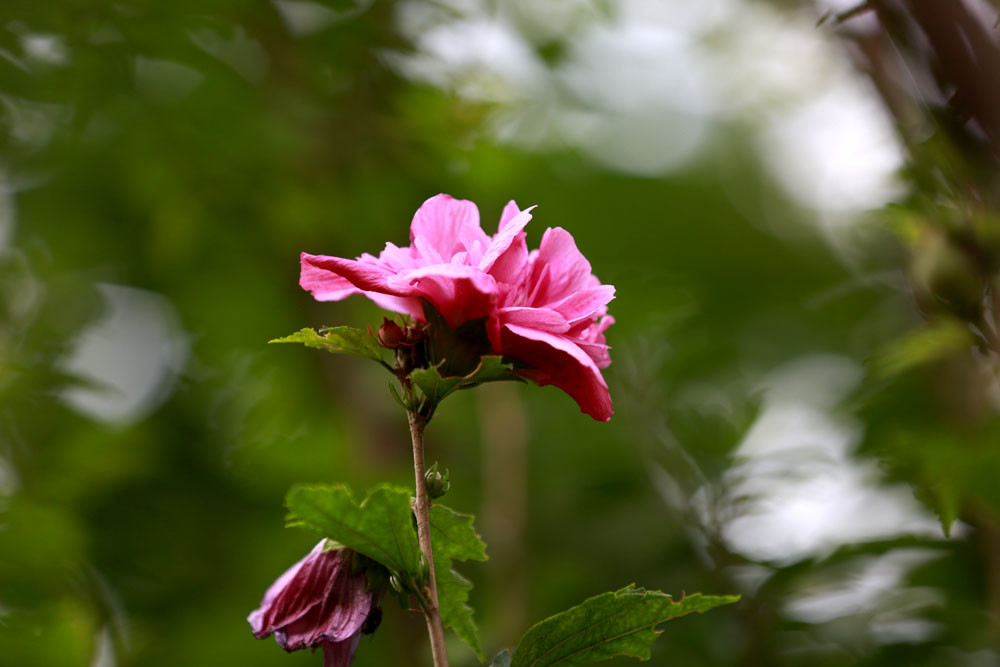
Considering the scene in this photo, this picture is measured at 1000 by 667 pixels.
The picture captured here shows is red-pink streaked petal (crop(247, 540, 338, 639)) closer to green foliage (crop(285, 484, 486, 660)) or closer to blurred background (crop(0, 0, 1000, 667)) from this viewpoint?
green foliage (crop(285, 484, 486, 660))

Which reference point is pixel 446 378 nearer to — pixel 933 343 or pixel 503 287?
pixel 503 287

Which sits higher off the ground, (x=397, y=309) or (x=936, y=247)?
(x=936, y=247)

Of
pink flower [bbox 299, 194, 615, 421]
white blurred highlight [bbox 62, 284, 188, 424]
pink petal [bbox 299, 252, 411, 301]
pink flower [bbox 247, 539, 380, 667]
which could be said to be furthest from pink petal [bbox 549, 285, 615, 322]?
white blurred highlight [bbox 62, 284, 188, 424]

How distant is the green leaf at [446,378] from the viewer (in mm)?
559

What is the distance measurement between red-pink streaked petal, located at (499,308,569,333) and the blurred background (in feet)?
1.15

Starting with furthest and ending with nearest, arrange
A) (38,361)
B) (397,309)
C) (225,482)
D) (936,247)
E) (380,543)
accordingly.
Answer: (225,482) < (38,361) < (936,247) < (397,309) < (380,543)

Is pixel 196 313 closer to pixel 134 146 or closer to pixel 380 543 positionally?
pixel 134 146

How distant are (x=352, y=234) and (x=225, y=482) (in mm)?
926

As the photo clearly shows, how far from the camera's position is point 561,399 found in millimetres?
2443

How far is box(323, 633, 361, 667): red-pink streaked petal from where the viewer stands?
61 cm

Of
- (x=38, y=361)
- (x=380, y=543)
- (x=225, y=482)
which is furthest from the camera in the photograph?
(x=225, y=482)

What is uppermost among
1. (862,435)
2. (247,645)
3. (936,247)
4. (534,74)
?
(534,74)

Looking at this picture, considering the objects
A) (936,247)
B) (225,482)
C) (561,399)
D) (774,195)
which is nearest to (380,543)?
(936,247)

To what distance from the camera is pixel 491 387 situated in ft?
6.48
